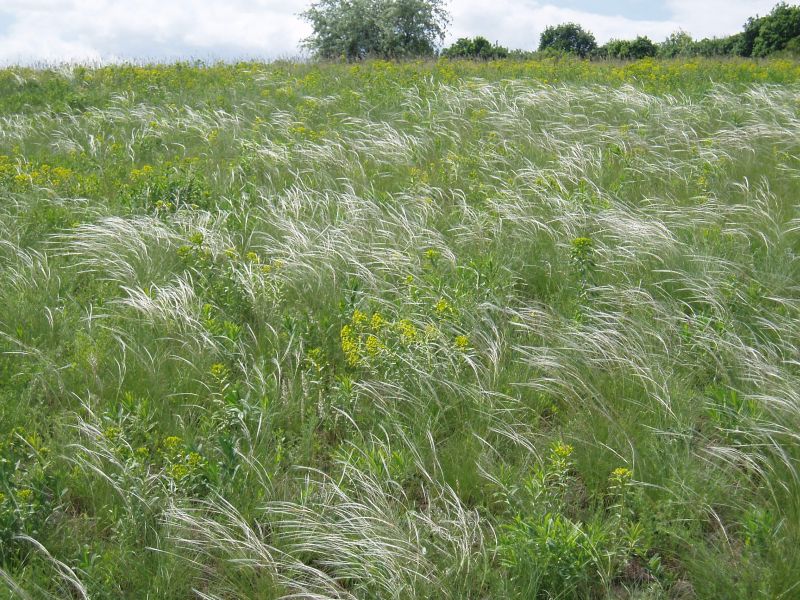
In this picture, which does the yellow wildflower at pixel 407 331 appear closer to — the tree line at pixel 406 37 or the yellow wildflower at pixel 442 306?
the yellow wildflower at pixel 442 306

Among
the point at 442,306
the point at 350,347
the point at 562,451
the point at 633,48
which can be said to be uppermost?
the point at 633,48

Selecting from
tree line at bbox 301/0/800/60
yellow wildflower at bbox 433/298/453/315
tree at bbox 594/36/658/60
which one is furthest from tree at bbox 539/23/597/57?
yellow wildflower at bbox 433/298/453/315

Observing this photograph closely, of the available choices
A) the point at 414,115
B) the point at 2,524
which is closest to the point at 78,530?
the point at 2,524

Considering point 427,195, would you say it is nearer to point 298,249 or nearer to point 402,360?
point 298,249

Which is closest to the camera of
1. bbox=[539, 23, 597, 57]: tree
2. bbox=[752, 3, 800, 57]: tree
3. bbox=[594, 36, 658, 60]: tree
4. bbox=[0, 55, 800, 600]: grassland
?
bbox=[0, 55, 800, 600]: grassland

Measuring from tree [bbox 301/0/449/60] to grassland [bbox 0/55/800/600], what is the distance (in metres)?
20.4

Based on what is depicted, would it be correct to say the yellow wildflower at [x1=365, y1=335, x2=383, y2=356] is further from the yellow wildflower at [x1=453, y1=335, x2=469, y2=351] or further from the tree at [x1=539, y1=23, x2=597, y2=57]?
the tree at [x1=539, y1=23, x2=597, y2=57]

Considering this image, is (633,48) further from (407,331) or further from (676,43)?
(407,331)

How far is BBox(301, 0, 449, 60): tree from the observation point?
25234 mm

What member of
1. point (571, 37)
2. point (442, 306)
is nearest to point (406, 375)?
point (442, 306)

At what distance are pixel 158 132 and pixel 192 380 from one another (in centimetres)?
507

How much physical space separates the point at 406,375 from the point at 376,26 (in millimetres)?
24736

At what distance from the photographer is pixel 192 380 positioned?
131 inches

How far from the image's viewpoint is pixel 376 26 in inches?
1014
